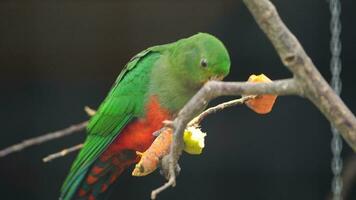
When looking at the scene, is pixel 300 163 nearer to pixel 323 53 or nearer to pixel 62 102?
pixel 323 53

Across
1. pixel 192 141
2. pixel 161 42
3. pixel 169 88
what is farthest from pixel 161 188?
pixel 161 42

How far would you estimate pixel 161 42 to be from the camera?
10.3ft

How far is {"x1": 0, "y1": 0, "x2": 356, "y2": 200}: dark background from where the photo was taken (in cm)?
309

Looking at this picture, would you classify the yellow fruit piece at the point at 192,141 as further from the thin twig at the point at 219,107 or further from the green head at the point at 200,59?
the green head at the point at 200,59

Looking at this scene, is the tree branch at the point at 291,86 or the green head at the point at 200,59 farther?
the green head at the point at 200,59

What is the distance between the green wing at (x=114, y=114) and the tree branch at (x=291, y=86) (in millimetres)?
920

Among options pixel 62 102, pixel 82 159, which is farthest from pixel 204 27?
pixel 82 159

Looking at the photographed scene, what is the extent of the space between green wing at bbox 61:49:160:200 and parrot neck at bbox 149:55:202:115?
0.03 m

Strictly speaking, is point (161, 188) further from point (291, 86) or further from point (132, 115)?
point (132, 115)

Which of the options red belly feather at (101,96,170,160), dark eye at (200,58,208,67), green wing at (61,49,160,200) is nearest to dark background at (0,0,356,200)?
green wing at (61,49,160,200)

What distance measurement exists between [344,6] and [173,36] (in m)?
0.80

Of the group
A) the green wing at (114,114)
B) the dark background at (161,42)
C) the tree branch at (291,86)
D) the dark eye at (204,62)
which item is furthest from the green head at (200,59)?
the dark background at (161,42)

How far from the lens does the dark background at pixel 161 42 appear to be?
10.1 ft

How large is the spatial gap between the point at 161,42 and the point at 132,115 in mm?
1206
